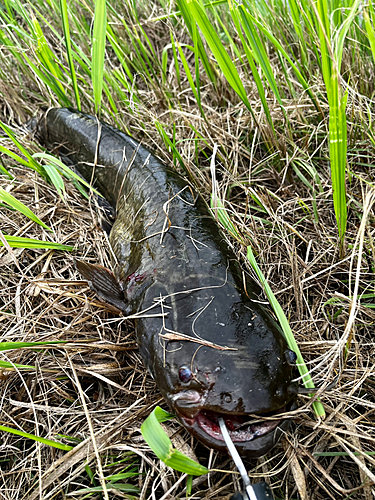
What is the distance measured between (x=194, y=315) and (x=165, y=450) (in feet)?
1.88

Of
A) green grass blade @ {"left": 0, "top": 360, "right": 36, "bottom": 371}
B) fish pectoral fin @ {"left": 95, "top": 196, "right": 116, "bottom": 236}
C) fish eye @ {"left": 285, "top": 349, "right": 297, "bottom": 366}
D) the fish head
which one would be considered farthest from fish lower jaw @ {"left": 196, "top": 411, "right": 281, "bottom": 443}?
fish pectoral fin @ {"left": 95, "top": 196, "right": 116, "bottom": 236}

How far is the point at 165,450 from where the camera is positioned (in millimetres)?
1260

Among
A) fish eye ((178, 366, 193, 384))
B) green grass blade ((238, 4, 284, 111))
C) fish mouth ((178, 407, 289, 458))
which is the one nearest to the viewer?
fish mouth ((178, 407, 289, 458))

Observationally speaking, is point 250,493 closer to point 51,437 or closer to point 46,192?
point 51,437

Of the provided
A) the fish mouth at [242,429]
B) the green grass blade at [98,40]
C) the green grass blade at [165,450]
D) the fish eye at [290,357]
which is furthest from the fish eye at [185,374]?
the green grass blade at [98,40]

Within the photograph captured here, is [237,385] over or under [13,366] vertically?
under

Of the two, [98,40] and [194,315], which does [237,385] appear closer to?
[194,315]

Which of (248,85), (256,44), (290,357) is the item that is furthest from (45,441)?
(248,85)

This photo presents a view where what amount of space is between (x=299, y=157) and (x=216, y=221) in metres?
0.76

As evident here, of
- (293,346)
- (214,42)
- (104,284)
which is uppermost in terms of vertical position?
(214,42)

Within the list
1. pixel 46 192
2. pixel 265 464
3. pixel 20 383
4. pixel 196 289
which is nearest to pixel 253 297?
pixel 196 289

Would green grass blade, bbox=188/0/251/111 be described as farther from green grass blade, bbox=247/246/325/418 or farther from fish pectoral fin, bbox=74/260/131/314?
fish pectoral fin, bbox=74/260/131/314

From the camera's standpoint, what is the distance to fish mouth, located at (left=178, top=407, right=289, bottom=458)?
1455mm

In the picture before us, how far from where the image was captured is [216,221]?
7.36 feet
